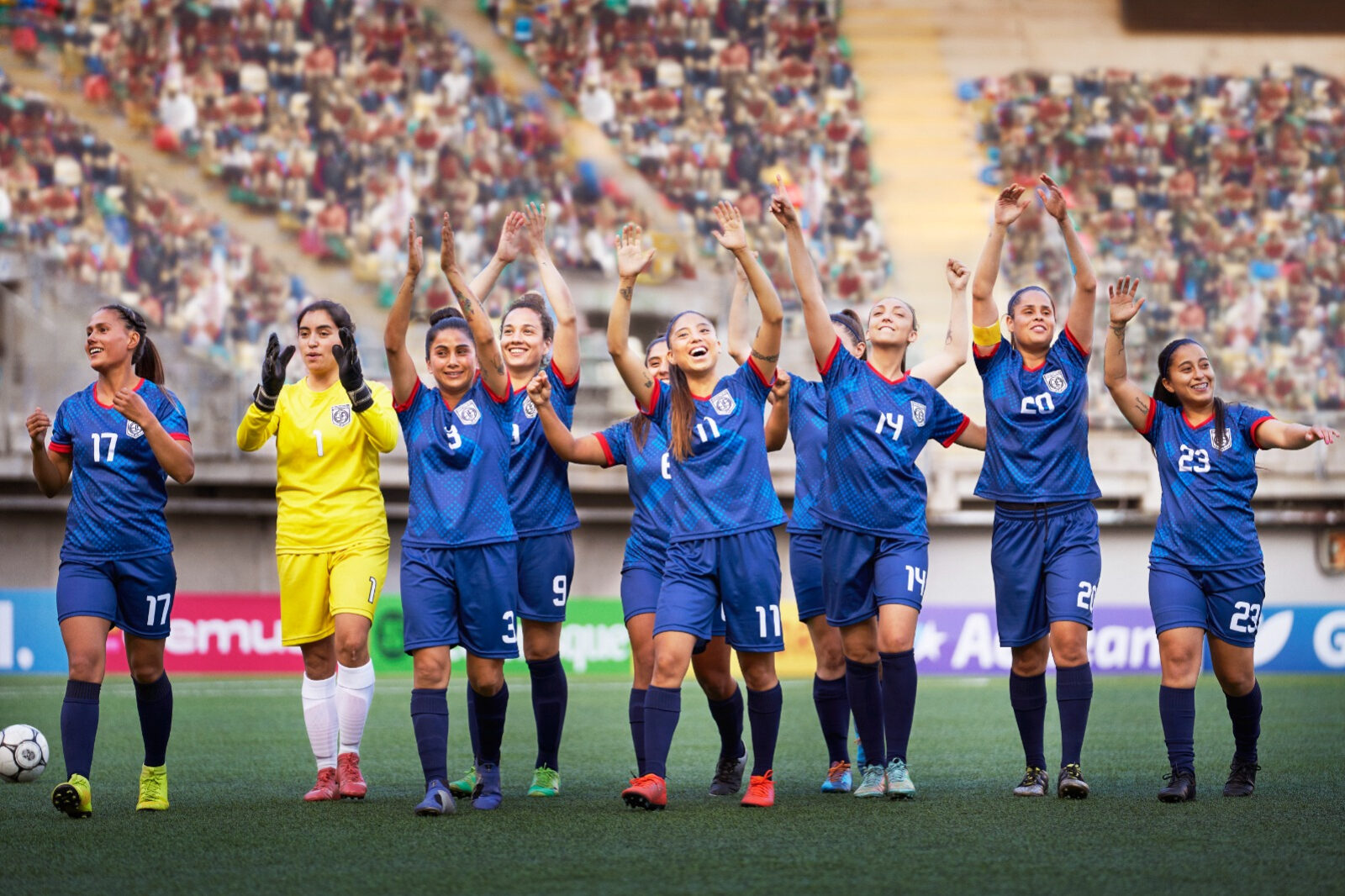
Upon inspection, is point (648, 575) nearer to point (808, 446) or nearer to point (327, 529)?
point (808, 446)

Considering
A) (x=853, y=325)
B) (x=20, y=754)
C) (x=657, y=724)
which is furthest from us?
(x=853, y=325)

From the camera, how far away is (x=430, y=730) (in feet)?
20.3

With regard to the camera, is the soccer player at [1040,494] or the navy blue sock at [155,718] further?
the soccer player at [1040,494]

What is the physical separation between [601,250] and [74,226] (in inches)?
256

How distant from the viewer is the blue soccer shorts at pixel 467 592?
250 inches

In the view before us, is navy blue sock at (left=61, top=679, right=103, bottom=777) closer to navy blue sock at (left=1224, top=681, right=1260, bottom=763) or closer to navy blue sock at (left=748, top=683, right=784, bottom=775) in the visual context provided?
navy blue sock at (left=748, top=683, right=784, bottom=775)

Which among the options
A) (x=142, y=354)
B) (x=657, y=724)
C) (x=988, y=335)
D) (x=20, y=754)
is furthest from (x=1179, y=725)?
(x=20, y=754)

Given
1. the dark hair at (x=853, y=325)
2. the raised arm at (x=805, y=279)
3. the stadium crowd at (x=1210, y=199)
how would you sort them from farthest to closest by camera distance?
the stadium crowd at (x=1210, y=199) < the dark hair at (x=853, y=325) < the raised arm at (x=805, y=279)

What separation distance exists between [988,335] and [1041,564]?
1.03 m

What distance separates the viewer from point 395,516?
645 inches

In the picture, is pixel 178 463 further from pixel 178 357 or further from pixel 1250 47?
pixel 1250 47

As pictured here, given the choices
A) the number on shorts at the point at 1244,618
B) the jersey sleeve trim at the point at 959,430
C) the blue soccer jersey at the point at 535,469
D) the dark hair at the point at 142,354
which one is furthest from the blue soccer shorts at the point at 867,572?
the dark hair at the point at 142,354

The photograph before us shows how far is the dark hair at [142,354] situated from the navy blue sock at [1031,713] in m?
3.99

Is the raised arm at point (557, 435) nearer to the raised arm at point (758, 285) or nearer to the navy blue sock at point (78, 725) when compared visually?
the raised arm at point (758, 285)
